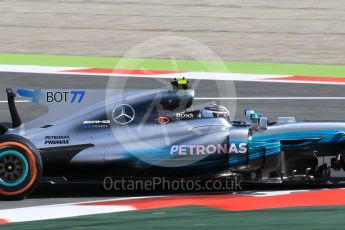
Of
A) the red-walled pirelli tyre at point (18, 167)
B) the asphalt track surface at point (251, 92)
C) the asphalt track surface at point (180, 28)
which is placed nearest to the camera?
the red-walled pirelli tyre at point (18, 167)

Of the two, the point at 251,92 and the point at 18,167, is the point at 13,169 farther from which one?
the point at 251,92

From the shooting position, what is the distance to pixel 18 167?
881 centimetres

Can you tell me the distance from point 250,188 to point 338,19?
13293mm

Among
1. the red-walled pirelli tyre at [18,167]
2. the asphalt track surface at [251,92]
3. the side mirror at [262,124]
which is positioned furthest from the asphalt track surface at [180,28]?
the red-walled pirelli tyre at [18,167]

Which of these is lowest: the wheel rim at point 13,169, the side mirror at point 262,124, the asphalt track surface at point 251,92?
the wheel rim at point 13,169

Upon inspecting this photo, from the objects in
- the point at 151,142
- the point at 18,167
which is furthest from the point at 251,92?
the point at 18,167

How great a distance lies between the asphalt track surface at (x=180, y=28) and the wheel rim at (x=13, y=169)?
33.2 feet

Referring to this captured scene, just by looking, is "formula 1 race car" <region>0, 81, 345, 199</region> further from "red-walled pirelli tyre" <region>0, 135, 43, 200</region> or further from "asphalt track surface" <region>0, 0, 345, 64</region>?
"asphalt track surface" <region>0, 0, 345, 64</region>

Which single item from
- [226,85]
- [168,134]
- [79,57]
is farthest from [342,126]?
[79,57]

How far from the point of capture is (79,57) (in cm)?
1850

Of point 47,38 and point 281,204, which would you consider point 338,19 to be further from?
point 281,204

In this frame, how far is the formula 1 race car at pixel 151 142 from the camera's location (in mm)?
8969

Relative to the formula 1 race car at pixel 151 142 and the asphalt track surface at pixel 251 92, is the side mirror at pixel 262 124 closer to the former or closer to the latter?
the formula 1 race car at pixel 151 142

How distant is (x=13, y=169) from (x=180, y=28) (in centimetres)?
1263
